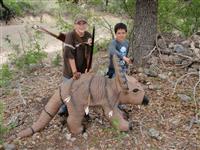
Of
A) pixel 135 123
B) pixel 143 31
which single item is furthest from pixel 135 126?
pixel 143 31

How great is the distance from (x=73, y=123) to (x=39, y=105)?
3.54 ft

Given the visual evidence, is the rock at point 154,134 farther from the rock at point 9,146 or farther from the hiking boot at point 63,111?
the rock at point 9,146

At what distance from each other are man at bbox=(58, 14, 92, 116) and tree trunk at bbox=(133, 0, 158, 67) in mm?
1593

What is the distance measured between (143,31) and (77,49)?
1.81m

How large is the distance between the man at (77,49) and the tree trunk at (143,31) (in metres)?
1.59

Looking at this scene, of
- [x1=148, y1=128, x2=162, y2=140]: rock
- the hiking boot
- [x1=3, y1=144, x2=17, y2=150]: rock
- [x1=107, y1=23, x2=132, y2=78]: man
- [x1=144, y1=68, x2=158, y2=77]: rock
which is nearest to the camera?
[x1=3, y1=144, x2=17, y2=150]: rock

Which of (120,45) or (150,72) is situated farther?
(150,72)

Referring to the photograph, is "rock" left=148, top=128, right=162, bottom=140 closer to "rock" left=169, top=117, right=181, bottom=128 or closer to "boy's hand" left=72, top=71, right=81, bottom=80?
"rock" left=169, top=117, right=181, bottom=128

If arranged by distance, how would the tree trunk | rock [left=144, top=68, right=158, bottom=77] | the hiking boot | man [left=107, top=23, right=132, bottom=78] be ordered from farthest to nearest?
the tree trunk < rock [left=144, top=68, right=158, bottom=77] < the hiking boot < man [left=107, top=23, right=132, bottom=78]

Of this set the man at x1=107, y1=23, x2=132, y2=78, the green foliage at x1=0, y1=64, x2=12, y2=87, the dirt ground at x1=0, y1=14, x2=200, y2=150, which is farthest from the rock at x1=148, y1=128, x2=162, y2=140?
the green foliage at x1=0, y1=64, x2=12, y2=87

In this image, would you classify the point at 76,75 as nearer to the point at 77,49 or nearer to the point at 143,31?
the point at 77,49

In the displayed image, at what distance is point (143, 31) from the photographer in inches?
282

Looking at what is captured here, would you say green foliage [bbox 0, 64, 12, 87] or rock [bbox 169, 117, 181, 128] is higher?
green foliage [bbox 0, 64, 12, 87]

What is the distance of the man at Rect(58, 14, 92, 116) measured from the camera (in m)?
5.59
